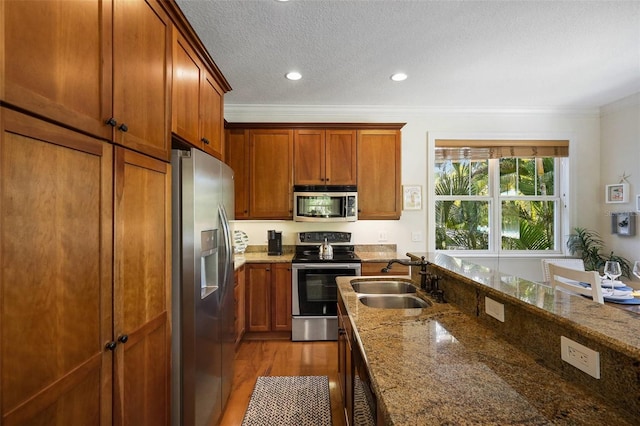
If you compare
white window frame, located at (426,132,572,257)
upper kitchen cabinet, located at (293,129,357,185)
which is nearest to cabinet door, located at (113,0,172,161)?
upper kitchen cabinet, located at (293,129,357,185)

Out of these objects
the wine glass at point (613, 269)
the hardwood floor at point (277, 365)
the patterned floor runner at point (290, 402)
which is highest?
the wine glass at point (613, 269)

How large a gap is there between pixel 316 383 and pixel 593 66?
12.3 ft

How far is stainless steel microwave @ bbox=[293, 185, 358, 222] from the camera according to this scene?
3.53m

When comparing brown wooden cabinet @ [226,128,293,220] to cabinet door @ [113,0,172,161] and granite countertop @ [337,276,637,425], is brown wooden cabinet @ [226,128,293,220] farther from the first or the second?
granite countertop @ [337,276,637,425]

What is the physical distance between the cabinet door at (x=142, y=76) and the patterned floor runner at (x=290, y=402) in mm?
1822

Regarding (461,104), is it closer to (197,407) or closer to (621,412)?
(621,412)

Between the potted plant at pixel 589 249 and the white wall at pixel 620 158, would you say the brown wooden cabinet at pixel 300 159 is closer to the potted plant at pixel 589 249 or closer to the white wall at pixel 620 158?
the potted plant at pixel 589 249

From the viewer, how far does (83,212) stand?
3.21 ft

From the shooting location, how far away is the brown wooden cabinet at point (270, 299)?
3.30 metres

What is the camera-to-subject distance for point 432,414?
752mm

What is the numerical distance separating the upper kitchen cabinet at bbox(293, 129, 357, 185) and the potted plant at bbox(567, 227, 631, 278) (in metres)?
2.91

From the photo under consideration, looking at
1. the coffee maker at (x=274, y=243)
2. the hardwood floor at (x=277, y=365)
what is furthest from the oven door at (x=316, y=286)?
the coffee maker at (x=274, y=243)

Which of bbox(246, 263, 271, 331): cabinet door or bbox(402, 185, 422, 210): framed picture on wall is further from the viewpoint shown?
bbox(402, 185, 422, 210): framed picture on wall

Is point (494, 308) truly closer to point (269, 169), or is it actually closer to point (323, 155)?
point (323, 155)
